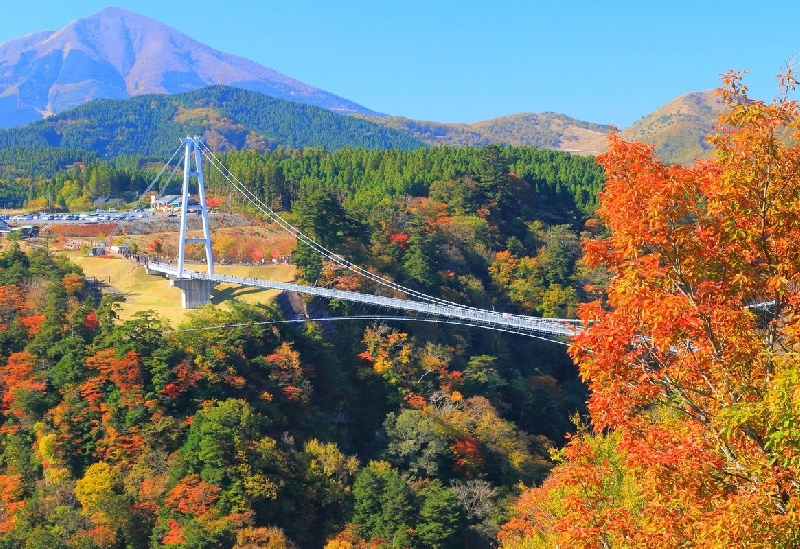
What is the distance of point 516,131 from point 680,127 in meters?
47.8

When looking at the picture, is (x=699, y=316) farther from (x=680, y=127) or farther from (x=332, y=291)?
(x=680, y=127)

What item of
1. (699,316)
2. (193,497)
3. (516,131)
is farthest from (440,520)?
(516,131)

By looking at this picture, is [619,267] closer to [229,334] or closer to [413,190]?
[229,334]

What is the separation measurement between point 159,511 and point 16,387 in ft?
20.2

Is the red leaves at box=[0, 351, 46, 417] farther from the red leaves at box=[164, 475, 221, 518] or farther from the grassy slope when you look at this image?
the red leaves at box=[164, 475, 221, 518]

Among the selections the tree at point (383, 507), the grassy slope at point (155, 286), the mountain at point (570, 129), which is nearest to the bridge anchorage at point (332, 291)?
the grassy slope at point (155, 286)

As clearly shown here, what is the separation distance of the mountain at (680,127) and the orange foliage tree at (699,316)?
3107 inches

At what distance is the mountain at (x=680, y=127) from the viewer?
90194mm

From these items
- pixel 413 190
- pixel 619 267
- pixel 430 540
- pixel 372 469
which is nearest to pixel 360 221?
pixel 413 190

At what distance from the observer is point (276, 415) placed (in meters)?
20.2

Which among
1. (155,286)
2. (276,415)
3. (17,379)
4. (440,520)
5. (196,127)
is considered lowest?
(440,520)

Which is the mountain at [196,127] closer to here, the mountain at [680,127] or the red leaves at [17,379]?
the mountain at [680,127]

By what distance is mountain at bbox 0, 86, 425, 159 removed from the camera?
325 ft

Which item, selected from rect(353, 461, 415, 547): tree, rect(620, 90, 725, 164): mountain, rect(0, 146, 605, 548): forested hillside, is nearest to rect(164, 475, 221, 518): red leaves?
rect(0, 146, 605, 548): forested hillside
